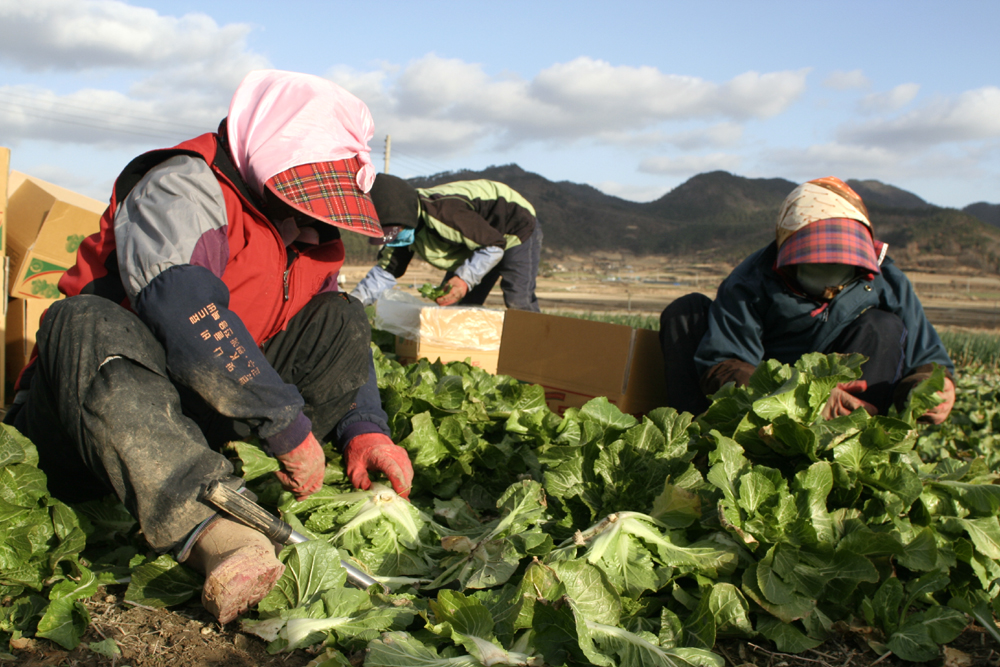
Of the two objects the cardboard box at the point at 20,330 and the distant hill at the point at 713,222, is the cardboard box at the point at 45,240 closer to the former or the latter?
the cardboard box at the point at 20,330

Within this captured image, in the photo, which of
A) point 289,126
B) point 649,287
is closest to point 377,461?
point 289,126

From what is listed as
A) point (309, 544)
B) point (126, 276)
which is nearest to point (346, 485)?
point (309, 544)

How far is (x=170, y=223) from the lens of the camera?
1633mm

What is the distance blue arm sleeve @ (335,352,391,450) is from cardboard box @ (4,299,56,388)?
234 centimetres

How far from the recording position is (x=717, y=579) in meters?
1.56

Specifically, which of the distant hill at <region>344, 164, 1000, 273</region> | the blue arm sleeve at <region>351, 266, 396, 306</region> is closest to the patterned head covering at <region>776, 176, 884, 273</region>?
the blue arm sleeve at <region>351, 266, 396, 306</region>

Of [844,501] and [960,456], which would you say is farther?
[960,456]

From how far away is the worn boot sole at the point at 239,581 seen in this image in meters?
1.38

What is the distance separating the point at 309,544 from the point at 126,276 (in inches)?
30.1

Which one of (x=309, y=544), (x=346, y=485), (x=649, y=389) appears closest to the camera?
(x=309, y=544)

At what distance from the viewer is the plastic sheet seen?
421 centimetres

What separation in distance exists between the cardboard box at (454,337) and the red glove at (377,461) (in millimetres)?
1990

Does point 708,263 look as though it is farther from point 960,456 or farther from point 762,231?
point 960,456

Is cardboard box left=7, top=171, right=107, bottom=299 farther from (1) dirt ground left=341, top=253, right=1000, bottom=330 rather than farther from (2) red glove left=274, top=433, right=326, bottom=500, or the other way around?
(1) dirt ground left=341, top=253, right=1000, bottom=330
